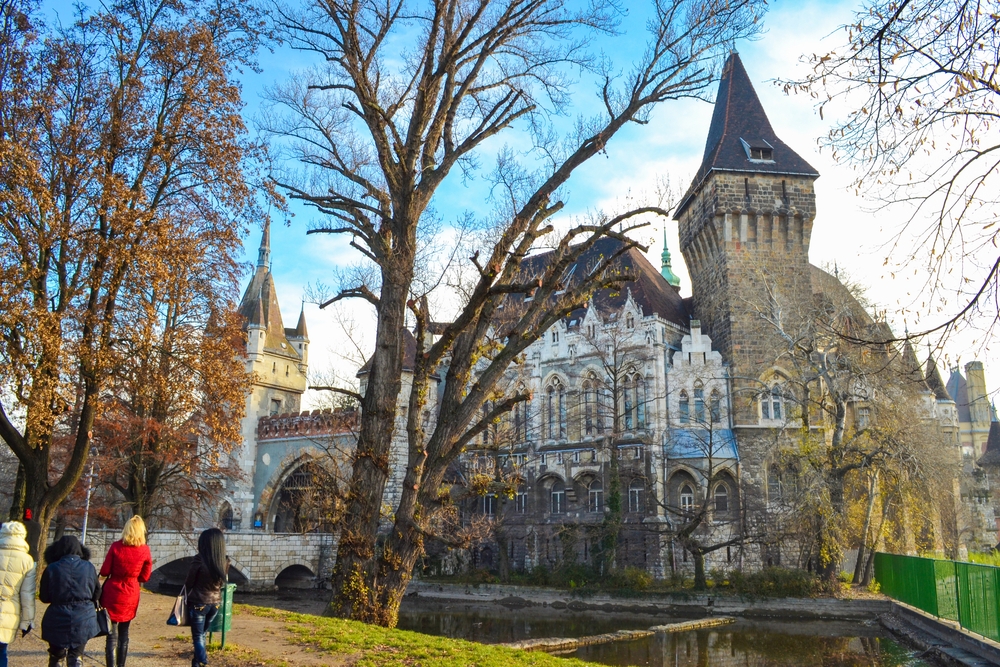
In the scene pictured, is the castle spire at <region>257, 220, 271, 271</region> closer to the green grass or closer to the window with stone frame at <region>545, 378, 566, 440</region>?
the window with stone frame at <region>545, 378, 566, 440</region>

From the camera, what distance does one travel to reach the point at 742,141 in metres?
32.3

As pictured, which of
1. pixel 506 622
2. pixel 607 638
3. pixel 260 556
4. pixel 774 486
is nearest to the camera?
pixel 607 638

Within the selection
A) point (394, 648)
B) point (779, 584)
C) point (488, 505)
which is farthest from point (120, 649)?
point (488, 505)

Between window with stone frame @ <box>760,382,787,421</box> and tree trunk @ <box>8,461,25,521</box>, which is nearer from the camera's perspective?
tree trunk @ <box>8,461,25,521</box>

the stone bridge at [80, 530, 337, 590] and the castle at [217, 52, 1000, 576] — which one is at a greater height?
the castle at [217, 52, 1000, 576]

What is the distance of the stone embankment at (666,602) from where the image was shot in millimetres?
21297

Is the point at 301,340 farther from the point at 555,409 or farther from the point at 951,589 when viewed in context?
the point at 951,589

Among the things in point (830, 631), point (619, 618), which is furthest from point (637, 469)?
point (830, 631)

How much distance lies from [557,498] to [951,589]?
18.6m

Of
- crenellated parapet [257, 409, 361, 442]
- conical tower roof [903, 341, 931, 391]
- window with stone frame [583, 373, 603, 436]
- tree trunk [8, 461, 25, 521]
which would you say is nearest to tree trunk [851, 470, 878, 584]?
window with stone frame [583, 373, 603, 436]

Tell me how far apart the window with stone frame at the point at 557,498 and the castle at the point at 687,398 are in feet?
0.23

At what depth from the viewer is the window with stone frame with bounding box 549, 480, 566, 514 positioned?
105 ft

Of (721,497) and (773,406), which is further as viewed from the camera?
(773,406)

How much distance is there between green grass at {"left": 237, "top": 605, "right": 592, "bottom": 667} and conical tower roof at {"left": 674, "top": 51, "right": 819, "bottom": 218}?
25.2 m
